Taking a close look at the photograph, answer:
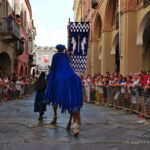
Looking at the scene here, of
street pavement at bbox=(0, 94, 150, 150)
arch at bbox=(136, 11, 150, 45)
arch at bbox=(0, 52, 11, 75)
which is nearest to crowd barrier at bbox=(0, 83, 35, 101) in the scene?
arch at bbox=(0, 52, 11, 75)

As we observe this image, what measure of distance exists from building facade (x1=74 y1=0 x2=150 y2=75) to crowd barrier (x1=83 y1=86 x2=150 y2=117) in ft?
10.4

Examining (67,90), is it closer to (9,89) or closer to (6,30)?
(9,89)

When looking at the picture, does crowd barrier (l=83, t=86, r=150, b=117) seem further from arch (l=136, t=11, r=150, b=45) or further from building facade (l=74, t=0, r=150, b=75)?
arch (l=136, t=11, r=150, b=45)

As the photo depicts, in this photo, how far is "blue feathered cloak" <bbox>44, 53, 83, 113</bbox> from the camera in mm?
7082

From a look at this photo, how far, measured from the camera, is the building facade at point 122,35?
19.9 metres

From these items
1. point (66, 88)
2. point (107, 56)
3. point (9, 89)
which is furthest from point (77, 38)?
point (66, 88)

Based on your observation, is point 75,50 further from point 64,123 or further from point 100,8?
point 64,123

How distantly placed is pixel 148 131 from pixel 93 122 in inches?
71.3

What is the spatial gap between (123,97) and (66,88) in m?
6.28

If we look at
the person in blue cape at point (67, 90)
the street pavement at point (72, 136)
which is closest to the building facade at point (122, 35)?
the street pavement at point (72, 136)

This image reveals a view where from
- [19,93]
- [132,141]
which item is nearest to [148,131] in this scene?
[132,141]

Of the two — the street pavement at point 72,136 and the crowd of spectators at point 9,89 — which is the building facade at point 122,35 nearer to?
the crowd of spectators at point 9,89

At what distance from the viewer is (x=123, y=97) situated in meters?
13.0

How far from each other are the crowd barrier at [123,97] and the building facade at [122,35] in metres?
3.16
